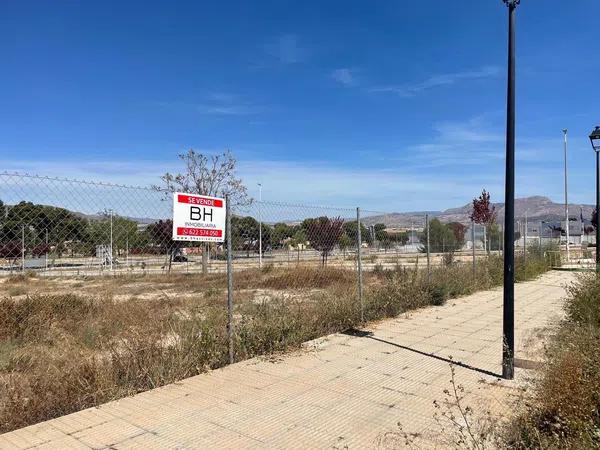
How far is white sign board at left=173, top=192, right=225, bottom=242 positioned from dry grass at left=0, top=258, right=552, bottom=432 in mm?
1181

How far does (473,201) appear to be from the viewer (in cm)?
3294

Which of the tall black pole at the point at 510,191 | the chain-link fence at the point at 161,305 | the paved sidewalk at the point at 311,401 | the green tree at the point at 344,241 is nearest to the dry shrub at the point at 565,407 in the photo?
the paved sidewalk at the point at 311,401

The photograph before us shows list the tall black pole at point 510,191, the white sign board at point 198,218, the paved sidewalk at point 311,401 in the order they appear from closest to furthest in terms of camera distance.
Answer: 1. the paved sidewalk at point 311,401
2. the white sign board at point 198,218
3. the tall black pole at point 510,191

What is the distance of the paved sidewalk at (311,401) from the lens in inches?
161

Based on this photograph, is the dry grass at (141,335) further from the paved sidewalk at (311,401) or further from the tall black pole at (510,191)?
the tall black pole at (510,191)

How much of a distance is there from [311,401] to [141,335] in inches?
89.2

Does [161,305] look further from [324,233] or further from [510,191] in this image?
[510,191]

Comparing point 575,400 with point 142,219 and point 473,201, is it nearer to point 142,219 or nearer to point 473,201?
point 142,219

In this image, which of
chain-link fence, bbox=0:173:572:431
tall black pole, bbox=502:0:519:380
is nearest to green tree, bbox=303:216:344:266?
chain-link fence, bbox=0:173:572:431

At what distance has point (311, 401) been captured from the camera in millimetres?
5051

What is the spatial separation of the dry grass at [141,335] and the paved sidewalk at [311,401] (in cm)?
26

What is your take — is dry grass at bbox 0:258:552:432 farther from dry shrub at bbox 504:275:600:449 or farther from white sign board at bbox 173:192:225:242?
dry shrub at bbox 504:275:600:449

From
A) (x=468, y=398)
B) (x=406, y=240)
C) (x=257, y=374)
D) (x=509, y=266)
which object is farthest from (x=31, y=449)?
(x=406, y=240)

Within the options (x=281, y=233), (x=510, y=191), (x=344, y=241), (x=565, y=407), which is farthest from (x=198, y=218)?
(x=344, y=241)
